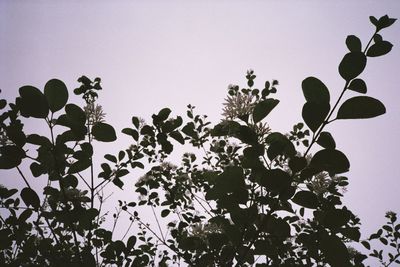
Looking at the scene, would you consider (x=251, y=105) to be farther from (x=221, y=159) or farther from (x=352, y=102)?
(x=221, y=159)

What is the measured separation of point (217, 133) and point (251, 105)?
1.15ft

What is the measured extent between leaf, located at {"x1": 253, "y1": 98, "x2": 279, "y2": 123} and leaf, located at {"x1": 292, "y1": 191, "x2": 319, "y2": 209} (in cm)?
47

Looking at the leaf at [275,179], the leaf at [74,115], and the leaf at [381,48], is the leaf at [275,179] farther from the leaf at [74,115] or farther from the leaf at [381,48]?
the leaf at [74,115]

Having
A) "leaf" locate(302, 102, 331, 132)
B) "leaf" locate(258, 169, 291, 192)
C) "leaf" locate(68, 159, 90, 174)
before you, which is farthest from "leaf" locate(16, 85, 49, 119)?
"leaf" locate(302, 102, 331, 132)

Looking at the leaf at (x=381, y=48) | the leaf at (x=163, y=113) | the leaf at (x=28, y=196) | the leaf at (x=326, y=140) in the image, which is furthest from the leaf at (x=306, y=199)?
the leaf at (x=28, y=196)

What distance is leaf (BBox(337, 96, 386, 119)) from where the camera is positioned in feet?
3.82

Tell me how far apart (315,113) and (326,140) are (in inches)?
5.9

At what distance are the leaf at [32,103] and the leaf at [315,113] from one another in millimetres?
1394

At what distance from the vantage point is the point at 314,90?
49.1 inches

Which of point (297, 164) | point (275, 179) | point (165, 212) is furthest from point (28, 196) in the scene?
point (165, 212)

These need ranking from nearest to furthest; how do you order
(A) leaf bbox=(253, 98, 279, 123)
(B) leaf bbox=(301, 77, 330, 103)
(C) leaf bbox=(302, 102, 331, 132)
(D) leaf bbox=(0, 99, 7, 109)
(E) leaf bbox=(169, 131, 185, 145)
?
(C) leaf bbox=(302, 102, 331, 132) < (B) leaf bbox=(301, 77, 330, 103) < (A) leaf bbox=(253, 98, 279, 123) < (E) leaf bbox=(169, 131, 185, 145) < (D) leaf bbox=(0, 99, 7, 109)

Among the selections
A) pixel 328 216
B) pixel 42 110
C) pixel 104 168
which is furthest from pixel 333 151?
pixel 104 168

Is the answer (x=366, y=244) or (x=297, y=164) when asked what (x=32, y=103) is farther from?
(x=366, y=244)

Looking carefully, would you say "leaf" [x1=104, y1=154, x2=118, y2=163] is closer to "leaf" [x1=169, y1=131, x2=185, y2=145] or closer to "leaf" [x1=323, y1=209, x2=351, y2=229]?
"leaf" [x1=169, y1=131, x2=185, y2=145]
